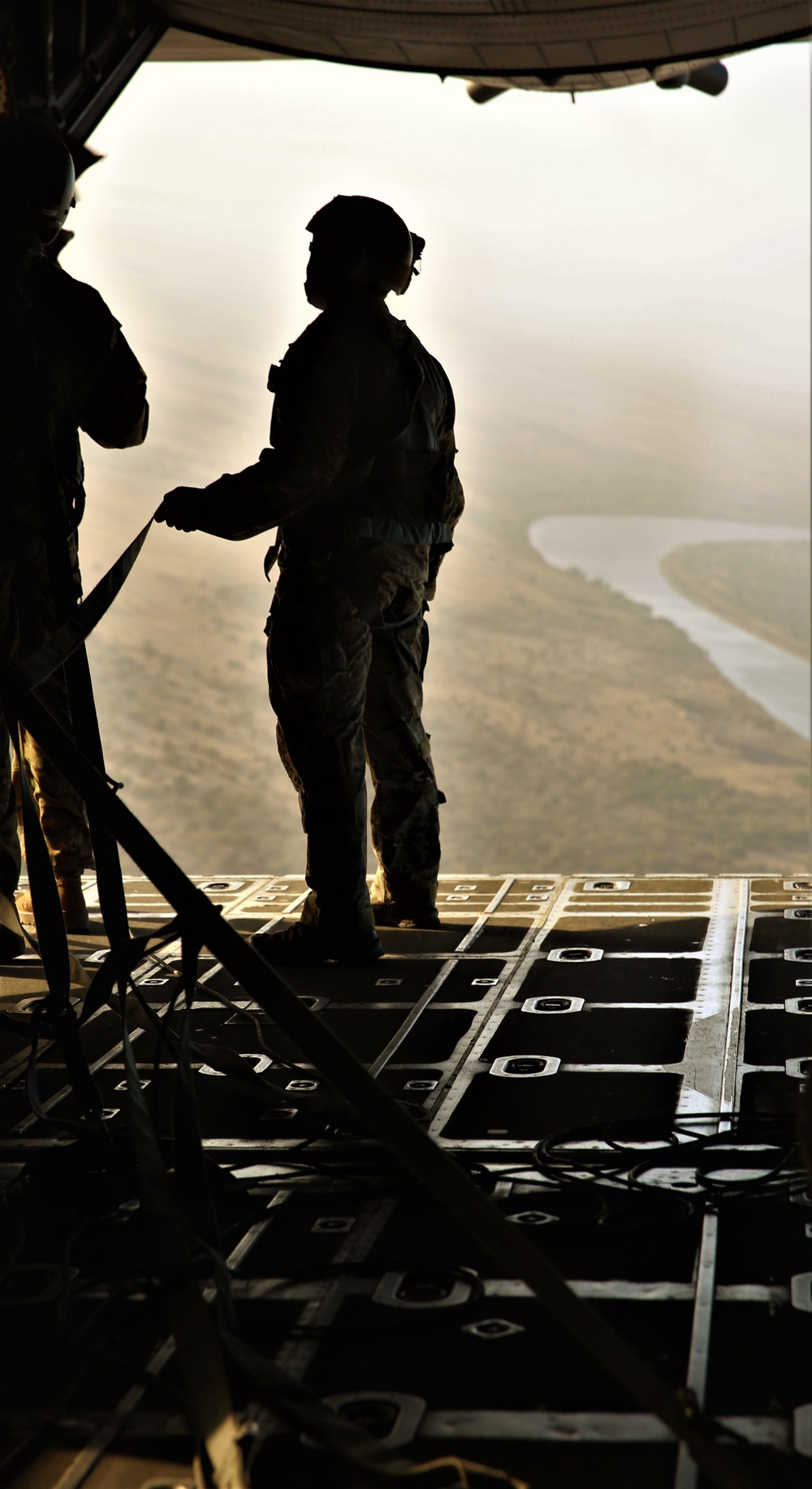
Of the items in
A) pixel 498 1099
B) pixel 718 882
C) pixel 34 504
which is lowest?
pixel 718 882

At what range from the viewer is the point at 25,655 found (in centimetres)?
346

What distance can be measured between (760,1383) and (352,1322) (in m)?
0.48

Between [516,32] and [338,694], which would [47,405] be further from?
[516,32]

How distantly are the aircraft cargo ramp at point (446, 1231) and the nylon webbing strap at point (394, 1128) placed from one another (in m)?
0.05

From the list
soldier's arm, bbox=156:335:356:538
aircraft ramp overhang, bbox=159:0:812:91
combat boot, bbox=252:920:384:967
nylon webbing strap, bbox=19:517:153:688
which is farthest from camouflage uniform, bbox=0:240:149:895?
aircraft ramp overhang, bbox=159:0:812:91

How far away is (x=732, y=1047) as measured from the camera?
254 cm

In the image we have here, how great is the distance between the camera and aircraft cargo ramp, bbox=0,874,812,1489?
1359 mm

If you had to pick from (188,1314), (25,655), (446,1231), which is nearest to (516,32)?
(25,655)

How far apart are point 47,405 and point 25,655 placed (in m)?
0.78

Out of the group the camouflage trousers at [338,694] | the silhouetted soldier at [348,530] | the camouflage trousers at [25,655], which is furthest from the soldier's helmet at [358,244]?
the camouflage trousers at [25,655]

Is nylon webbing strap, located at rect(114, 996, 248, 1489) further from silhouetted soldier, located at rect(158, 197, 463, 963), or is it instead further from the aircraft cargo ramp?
silhouetted soldier, located at rect(158, 197, 463, 963)

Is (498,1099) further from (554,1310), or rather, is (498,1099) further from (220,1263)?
(554,1310)

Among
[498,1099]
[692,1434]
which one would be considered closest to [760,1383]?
[692,1434]

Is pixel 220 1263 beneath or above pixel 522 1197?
above
